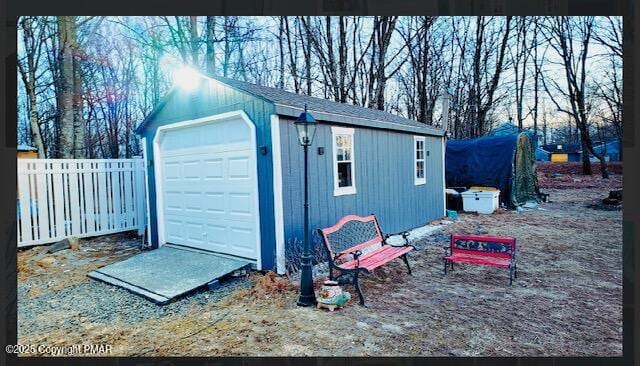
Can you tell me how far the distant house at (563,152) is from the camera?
45.5 m

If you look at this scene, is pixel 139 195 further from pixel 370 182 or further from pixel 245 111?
pixel 370 182

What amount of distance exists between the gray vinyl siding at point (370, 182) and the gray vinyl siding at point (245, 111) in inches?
9.1

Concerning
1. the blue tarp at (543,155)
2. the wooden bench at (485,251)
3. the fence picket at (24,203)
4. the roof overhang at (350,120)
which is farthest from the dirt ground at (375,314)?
the blue tarp at (543,155)

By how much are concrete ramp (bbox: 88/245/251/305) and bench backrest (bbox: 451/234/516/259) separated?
3.13 meters

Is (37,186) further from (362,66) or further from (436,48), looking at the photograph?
(436,48)

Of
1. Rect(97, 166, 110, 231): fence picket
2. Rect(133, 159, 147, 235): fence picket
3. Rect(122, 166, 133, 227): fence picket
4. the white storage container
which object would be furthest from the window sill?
the white storage container

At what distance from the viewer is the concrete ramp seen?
453 centimetres

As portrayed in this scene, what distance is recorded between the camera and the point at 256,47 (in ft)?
52.7

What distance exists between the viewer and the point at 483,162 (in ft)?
39.5

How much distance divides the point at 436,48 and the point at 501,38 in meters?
3.23

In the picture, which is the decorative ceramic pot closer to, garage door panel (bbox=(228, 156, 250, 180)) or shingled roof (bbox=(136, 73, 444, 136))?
garage door panel (bbox=(228, 156, 250, 180))

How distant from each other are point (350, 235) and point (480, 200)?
7.61 meters

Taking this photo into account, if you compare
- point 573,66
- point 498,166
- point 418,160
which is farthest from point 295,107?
point 573,66

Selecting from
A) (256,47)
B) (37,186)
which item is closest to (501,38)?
(256,47)
